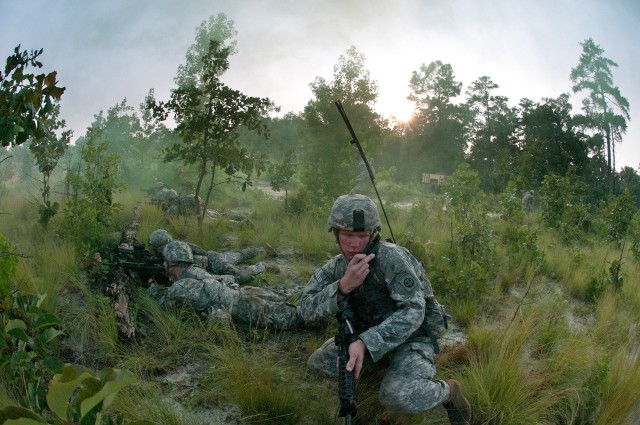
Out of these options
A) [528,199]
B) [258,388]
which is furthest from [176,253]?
[528,199]

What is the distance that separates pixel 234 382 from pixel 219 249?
4206 millimetres

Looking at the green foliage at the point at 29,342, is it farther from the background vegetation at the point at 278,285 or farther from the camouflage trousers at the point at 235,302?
the camouflage trousers at the point at 235,302

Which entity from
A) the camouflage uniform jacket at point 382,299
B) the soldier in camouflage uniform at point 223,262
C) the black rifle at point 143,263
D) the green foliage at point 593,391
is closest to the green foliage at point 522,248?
the green foliage at point 593,391

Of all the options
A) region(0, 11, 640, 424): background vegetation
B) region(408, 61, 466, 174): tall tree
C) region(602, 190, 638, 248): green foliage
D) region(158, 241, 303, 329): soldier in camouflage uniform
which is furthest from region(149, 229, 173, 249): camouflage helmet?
region(408, 61, 466, 174): tall tree

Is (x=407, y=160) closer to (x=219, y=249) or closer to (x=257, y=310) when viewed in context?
(x=219, y=249)

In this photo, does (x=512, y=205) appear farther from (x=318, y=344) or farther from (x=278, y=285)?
(x=318, y=344)

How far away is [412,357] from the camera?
10.3 ft

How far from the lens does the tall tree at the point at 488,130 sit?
892 inches

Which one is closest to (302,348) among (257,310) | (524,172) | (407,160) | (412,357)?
(257,310)

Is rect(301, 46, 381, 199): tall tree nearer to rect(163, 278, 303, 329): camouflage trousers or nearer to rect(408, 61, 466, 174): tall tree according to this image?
rect(163, 278, 303, 329): camouflage trousers

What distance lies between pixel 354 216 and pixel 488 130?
24.3 metres

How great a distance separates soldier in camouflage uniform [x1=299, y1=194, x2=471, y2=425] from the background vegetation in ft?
0.94

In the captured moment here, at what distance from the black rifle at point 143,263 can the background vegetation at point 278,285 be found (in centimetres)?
24

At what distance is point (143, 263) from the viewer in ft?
16.6
